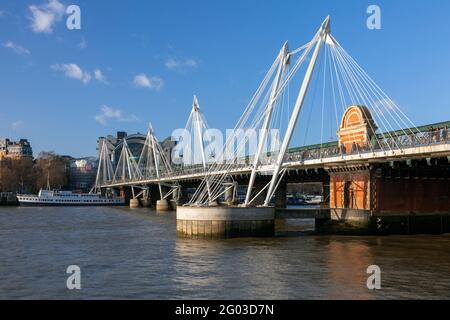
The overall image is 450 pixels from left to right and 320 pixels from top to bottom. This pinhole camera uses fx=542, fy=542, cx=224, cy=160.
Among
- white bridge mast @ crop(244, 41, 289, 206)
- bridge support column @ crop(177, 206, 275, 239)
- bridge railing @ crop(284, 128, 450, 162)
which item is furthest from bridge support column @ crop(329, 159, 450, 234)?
white bridge mast @ crop(244, 41, 289, 206)

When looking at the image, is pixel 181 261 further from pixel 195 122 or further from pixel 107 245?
pixel 195 122

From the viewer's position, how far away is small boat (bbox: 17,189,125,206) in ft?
481

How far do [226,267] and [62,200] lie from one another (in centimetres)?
12572

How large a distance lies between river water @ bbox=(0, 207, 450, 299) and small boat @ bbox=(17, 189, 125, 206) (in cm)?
9902

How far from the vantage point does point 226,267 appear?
3316cm

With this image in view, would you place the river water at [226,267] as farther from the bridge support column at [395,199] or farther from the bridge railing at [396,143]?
the bridge railing at [396,143]

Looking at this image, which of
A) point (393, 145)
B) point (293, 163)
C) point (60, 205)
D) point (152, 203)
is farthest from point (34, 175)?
point (393, 145)

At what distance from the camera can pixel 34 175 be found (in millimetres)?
197250

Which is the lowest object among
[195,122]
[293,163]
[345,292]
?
[345,292]

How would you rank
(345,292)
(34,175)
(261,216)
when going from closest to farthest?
(345,292)
(261,216)
(34,175)

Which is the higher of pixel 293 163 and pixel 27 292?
pixel 293 163

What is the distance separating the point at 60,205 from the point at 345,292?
435 feet

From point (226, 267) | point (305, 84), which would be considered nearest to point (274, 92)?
point (305, 84)

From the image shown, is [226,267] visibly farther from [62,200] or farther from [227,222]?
[62,200]
